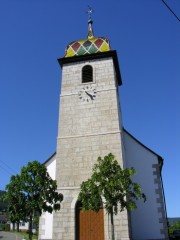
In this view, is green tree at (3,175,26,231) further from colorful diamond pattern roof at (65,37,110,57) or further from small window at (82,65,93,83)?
colorful diamond pattern roof at (65,37,110,57)

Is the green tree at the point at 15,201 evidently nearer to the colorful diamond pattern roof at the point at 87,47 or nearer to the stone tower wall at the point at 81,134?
the stone tower wall at the point at 81,134

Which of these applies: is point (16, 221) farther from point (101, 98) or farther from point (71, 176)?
point (101, 98)

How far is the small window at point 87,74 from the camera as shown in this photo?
64.6ft

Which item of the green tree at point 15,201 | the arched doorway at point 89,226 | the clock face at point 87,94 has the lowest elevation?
the arched doorway at point 89,226

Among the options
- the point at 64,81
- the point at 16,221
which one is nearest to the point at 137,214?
the point at 16,221

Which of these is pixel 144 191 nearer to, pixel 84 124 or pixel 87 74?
pixel 84 124

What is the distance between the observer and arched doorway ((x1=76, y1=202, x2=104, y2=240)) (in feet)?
47.2

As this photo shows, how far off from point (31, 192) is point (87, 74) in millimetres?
10291

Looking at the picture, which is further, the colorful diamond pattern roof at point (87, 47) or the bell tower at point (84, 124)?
the colorful diamond pattern roof at point (87, 47)

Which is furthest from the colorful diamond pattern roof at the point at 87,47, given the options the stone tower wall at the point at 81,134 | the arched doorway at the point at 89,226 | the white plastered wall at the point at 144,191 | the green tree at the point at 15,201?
the green tree at the point at 15,201

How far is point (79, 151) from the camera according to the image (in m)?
16.8

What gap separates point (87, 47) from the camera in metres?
20.9

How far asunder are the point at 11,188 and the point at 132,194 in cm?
541

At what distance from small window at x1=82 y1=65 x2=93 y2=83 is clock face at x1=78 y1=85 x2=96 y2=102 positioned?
30.9 inches
